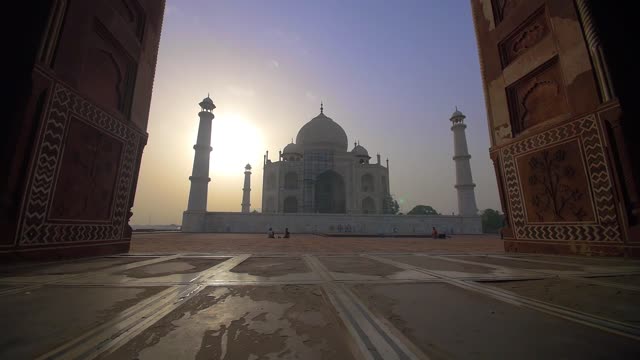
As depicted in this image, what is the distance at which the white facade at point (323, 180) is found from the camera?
27.3 m

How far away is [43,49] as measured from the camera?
139 inches

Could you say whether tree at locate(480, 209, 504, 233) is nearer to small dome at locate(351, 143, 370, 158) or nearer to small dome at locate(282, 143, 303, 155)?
small dome at locate(351, 143, 370, 158)

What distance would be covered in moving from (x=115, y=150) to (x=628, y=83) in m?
8.55

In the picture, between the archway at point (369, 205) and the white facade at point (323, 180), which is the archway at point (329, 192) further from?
the archway at point (369, 205)

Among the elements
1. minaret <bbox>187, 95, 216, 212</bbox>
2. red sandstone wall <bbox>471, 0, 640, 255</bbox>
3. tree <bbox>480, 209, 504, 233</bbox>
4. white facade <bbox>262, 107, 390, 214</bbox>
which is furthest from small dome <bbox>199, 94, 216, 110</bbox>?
tree <bbox>480, 209, 504, 233</bbox>

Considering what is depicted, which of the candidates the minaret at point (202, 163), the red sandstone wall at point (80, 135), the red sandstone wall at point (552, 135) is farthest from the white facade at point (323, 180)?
the red sandstone wall at point (80, 135)

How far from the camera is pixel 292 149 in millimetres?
32719

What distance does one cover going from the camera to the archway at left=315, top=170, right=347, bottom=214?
1139 inches

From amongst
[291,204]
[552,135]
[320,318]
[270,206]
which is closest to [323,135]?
[291,204]

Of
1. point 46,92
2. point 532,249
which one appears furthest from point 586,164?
point 46,92

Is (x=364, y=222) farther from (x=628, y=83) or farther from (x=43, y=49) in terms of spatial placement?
(x=43, y=49)

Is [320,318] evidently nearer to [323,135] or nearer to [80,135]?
[80,135]

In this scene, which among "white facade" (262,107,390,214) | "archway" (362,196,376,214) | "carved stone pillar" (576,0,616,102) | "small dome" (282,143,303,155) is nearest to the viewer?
"carved stone pillar" (576,0,616,102)

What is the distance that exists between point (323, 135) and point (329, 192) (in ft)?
21.8
